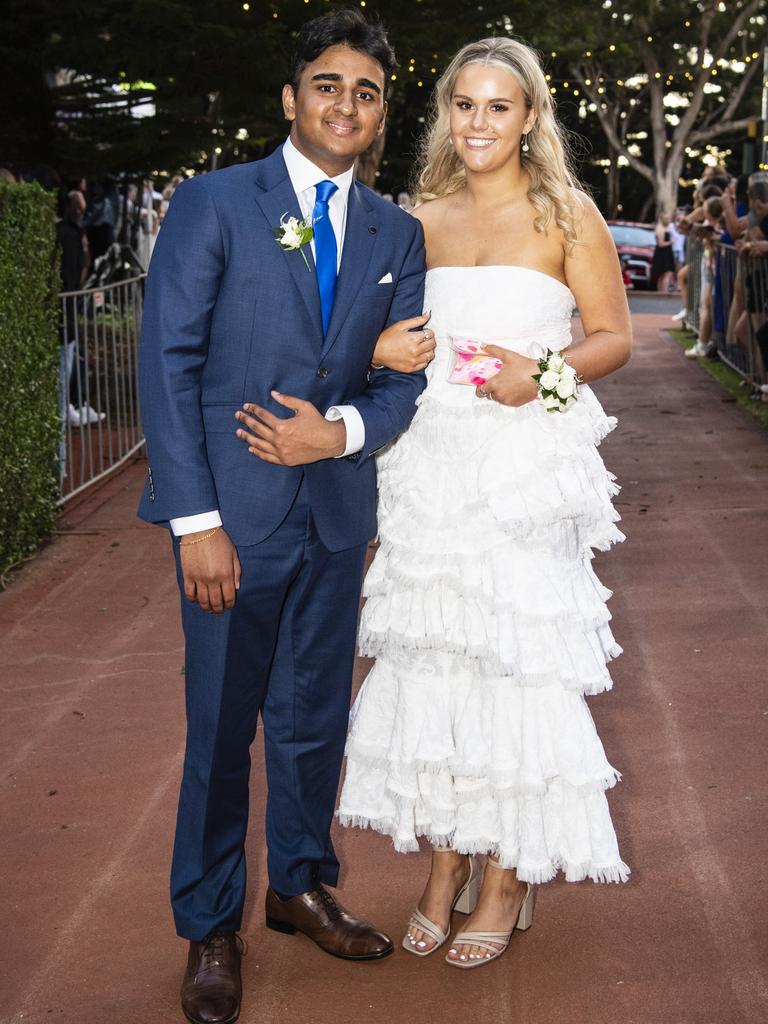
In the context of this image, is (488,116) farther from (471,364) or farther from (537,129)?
(471,364)

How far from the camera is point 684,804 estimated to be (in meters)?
4.47

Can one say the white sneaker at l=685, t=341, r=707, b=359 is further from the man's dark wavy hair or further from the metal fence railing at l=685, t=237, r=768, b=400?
the man's dark wavy hair

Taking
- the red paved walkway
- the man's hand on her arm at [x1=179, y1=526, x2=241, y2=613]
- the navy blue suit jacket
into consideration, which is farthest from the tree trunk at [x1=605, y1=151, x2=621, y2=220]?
the man's hand on her arm at [x1=179, y1=526, x2=241, y2=613]

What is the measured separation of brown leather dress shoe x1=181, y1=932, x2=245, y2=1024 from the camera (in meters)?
3.24

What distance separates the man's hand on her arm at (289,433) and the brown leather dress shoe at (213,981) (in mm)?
1231

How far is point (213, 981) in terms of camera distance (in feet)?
10.9

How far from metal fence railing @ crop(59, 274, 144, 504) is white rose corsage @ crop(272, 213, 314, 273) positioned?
19.8 ft

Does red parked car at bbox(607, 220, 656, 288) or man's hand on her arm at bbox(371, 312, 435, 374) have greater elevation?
man's hand on her arm at bbox(371, 312, 435, 374)

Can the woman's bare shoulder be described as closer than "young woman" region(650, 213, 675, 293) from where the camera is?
Yes

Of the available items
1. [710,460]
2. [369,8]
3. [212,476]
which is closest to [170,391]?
[212,476]

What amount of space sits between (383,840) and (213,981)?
1.08 meters

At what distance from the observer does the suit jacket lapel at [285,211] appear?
3.19m

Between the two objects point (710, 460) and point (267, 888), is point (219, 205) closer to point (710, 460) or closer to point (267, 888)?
point (267, 888)

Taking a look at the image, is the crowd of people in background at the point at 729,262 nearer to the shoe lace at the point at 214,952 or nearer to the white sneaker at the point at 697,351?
the white sneaker at the point at 697,351
